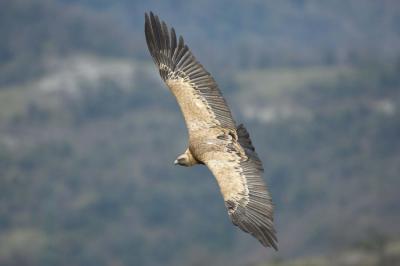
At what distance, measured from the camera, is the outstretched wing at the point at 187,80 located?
2184 cm

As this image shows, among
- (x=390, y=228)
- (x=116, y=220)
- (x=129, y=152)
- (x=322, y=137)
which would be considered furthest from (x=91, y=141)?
(x=390, y=228)

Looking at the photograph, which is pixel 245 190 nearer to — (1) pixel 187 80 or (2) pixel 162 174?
(1) pixel 187 80

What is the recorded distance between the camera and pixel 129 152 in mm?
189000

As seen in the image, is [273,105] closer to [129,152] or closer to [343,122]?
[343,122]

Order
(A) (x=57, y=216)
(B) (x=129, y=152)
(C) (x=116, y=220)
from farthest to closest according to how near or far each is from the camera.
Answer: (B) (x=129, y=152) → (C) (x=116, y=220) → (A) (x=57, y=216)

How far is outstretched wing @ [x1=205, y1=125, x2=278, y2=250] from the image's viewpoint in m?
19.2

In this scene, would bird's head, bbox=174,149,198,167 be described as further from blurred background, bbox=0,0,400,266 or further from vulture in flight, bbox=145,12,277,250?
blurred background, bbox=0,0,400,266

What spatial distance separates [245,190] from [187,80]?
11.9 feet

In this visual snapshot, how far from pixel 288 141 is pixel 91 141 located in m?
35.4

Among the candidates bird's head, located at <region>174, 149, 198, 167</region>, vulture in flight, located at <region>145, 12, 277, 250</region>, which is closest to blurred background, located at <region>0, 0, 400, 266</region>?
vulture in flight, located at <region>145, 12, 277, 250</region>

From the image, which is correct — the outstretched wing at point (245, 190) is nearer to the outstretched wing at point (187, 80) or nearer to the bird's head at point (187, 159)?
the bird's head at point (187, 159)

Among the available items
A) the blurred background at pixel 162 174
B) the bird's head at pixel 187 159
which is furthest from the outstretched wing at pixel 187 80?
the blurred background at pixel 162 174

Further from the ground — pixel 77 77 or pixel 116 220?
pixel 77 77

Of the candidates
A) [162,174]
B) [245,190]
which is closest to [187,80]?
[245,190]
